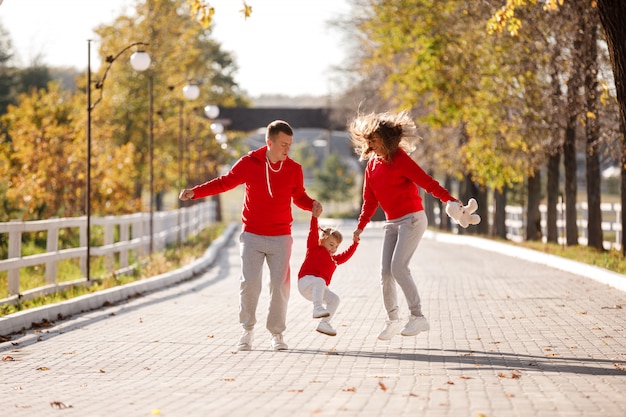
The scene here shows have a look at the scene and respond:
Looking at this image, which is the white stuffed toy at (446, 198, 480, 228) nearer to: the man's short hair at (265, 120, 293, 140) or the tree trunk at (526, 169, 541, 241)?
the man's short hair at (265, 120, 293, 140)

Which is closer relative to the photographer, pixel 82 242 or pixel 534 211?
pixel 82 242

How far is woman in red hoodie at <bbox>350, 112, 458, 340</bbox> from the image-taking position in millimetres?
10852

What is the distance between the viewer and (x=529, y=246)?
101 ft

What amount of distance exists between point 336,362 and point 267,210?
5.03 feet

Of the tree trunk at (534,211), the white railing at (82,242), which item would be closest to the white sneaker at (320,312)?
the white railing at (82,242)

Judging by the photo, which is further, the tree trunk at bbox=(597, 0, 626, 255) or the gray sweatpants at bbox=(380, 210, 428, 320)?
the tree trunk at bbox=(597, 0, 626, 255)

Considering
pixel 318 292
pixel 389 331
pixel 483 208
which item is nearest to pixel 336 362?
pixel 318 292

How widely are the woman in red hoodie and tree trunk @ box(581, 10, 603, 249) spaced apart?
14.4m

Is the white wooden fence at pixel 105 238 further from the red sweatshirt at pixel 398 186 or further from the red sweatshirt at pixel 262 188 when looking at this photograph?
the red sweatshirt at pixel 398 186

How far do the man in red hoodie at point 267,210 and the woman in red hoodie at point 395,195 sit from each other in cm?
61

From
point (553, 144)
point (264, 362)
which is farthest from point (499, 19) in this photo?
point (553, 144)

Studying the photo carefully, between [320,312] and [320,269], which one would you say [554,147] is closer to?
[320,269]

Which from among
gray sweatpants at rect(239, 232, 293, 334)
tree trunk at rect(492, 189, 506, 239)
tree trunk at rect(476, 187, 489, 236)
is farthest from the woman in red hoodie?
tree trunk at rect(476, 187, 489, 236)

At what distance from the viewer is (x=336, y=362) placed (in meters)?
10.1
